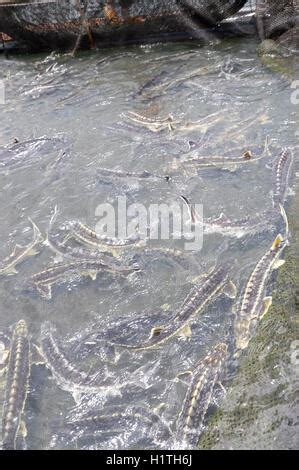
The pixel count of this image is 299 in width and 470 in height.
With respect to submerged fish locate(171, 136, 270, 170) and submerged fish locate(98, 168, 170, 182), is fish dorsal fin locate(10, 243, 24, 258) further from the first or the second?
submerged fish locate(171, 136, 270, 170)

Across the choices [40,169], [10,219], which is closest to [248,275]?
[10,219]

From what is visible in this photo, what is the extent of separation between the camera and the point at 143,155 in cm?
723

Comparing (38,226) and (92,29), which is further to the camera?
(92,29)

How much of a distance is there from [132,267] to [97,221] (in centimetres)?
109

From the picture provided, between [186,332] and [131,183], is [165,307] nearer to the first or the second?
[186,332]

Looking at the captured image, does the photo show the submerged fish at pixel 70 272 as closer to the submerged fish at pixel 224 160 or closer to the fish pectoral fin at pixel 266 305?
the fish pectoral fin at pixel 266 305

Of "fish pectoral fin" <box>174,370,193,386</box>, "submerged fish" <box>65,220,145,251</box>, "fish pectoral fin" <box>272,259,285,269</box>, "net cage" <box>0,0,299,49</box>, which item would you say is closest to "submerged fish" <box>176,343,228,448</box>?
"fish pectoral fin" <box>174,370,193,386</box>

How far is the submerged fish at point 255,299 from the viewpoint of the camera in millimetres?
4262

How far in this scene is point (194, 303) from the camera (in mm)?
4598

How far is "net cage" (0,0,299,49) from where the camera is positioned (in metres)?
10.5

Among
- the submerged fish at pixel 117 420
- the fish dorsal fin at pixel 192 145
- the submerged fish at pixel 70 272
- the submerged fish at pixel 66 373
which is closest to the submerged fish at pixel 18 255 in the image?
the submerged fish at pixel 70 272

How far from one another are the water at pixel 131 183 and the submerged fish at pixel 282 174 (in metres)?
0.12

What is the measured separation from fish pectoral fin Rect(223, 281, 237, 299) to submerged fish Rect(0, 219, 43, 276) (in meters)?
2.43
